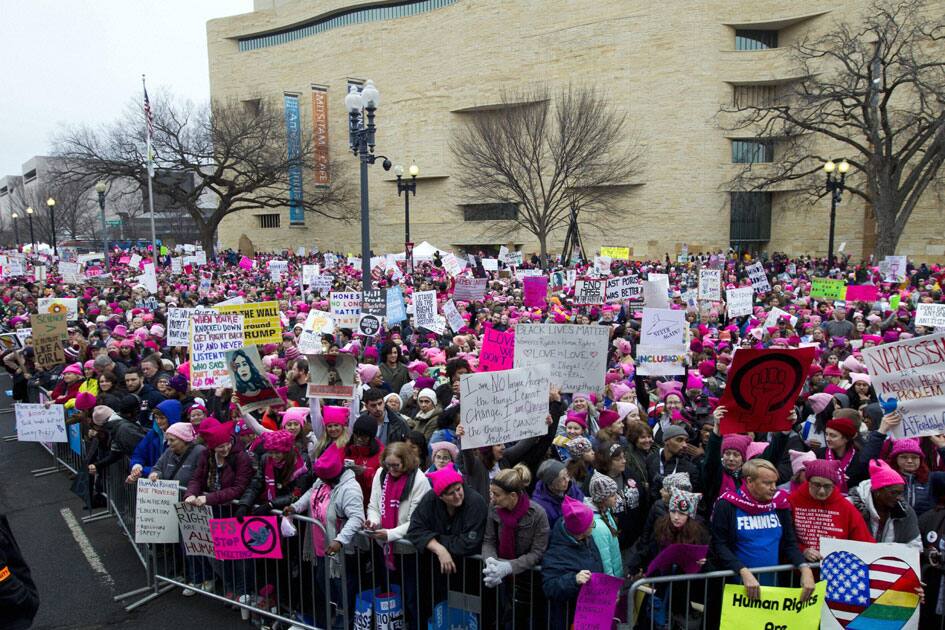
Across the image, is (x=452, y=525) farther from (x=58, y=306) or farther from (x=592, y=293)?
(x=58, y=306)

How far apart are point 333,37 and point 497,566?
202ft

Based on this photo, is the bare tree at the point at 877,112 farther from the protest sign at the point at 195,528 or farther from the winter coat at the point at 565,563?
the protest sign at the point at 195,528

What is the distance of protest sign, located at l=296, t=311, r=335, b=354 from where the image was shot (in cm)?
1106

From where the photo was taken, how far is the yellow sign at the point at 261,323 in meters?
9.22

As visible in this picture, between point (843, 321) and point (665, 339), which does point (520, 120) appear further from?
point (665, 339)

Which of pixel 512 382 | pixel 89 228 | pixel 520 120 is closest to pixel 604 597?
pixel 512 382

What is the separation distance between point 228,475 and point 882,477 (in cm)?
495

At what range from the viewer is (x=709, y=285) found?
15680 mm

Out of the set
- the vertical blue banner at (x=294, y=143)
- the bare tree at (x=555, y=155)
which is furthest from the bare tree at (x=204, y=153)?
the bare tree at (x=555, y=155)

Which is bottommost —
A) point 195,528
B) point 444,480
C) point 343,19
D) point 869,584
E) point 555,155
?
point 195,528

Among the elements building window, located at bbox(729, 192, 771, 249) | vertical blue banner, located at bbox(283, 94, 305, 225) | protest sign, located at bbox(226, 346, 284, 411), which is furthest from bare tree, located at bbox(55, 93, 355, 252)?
protest sign, located at bbox(226, 346, 284, 411)

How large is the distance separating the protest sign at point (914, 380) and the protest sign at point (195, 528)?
5.58 meters

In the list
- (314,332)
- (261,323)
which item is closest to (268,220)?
(314,332)

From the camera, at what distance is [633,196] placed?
151ft
